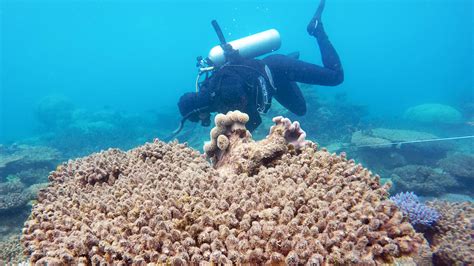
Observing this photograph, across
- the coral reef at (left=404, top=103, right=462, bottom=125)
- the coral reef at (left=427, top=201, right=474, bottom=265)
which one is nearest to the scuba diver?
the coral reef at (left=427, top=201, right=474, bottom=265)

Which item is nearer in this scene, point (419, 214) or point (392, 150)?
point (419, 214)

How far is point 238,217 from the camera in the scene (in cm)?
229

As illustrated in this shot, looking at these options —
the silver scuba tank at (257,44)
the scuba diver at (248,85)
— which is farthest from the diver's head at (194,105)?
the silver scuba tank at (257,44)

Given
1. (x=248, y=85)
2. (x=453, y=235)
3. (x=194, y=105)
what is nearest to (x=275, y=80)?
(x=248, y=85)

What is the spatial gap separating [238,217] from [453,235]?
10.0ft

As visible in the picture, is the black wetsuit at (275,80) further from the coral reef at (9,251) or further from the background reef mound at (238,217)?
the coral reef at (9,251)

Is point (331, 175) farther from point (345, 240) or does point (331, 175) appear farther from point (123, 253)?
point (123, 253)

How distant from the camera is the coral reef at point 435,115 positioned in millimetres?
24447

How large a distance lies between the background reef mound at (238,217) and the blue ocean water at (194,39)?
7628cm

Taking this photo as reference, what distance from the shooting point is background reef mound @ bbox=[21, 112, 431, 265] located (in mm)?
1963

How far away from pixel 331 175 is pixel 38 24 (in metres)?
133

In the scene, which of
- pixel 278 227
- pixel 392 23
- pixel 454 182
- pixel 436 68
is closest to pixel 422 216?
pixel 278 227

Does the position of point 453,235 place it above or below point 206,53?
below

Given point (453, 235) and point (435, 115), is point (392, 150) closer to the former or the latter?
point (453, 235)
